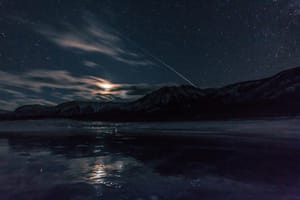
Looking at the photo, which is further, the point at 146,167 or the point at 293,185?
the point at 146,167

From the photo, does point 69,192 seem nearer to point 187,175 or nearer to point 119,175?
point 119,175

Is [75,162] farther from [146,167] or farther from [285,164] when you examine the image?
[285,164]

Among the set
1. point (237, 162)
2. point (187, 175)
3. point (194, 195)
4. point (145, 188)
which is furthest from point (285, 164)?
point (145, 188)

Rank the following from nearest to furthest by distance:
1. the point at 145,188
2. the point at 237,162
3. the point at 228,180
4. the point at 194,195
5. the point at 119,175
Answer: the point at 194,195, the point at 145,188, the point at 228,180, the point at 119,175, the point at 237,162

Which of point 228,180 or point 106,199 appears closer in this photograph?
point 106,199

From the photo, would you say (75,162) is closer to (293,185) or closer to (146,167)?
(146,167)

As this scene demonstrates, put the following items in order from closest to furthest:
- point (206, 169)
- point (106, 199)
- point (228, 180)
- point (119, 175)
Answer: point (106, 199) → point (228, 180) → point (119, 175) → point (206, 169)

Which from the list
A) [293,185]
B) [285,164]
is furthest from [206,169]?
[285,164]

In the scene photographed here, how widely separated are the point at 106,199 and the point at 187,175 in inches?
233

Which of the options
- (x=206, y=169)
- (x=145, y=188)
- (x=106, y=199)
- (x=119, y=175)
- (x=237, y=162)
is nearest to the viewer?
(x=106, y=199)

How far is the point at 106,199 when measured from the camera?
8.81 metres

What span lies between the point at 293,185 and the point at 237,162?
6.87 metres

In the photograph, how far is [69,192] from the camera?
967 cm

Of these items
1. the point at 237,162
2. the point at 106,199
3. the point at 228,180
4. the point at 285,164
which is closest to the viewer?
the point at 106,199
